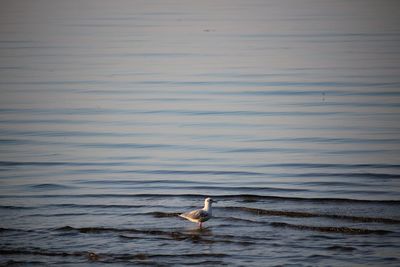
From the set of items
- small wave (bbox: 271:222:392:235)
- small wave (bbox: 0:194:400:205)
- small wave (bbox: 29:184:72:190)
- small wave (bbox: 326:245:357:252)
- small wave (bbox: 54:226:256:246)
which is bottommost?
small wave (bbox: 326:245:357:252)

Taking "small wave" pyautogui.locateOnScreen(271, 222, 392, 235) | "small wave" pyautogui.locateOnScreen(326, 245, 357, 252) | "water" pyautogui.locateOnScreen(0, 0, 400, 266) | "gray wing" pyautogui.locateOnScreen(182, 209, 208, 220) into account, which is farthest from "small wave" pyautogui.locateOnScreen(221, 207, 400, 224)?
"small wave" pyautogui.locateOnScreen(326, 245, 357, 252)

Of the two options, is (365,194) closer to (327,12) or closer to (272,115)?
(272,115)

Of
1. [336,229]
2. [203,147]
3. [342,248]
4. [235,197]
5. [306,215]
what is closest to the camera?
[342,248]

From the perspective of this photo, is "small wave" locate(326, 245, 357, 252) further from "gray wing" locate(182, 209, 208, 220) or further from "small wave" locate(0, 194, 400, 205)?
"small wave" locate(0, 194, 400, 205)

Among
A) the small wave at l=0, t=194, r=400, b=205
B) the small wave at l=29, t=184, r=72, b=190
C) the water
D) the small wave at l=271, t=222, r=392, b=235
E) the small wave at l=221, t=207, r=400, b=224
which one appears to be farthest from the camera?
the small wave at l=29, t=184, r=72, b=190

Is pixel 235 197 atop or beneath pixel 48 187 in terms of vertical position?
beneath

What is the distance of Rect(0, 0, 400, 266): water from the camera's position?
12961 millimetres

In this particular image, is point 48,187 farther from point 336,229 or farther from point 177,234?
point 336,229

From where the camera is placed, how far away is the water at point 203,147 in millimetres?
12961

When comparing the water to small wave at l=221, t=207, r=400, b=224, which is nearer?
the water

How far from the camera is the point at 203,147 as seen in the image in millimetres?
19906

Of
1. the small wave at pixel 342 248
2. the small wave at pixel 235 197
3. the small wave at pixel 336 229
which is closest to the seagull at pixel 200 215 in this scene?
the small wave at pixel 336 229

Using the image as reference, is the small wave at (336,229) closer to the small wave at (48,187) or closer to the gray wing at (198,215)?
the gray wing at (198,215)

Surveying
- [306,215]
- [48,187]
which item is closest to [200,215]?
[306,215]
